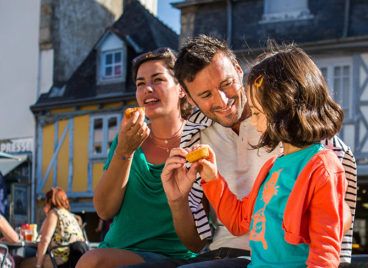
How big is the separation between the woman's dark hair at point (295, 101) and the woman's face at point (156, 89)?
2.77 feet

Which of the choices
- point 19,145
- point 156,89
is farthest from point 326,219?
point 19,145

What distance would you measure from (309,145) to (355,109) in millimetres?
11099

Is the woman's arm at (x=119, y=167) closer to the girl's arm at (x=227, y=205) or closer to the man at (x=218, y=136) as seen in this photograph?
the man at (x=218, y=136)

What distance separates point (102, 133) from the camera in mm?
16703

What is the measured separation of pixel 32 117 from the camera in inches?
704

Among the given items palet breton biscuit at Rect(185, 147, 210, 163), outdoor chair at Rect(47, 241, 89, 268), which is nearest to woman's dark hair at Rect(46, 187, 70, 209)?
outdoor chair at Rect(47, 241, 89, 268)

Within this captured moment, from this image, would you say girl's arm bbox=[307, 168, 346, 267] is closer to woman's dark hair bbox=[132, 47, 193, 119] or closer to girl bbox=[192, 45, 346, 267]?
girl bbox=[192, 45, 346, 267]

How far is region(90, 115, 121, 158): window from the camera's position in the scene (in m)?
16.5

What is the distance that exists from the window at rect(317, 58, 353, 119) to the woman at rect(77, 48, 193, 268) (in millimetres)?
10298

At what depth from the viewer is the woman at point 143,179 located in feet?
8.19

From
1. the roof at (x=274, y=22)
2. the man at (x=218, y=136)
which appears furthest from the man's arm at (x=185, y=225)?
the roof at (x=274, y=22)

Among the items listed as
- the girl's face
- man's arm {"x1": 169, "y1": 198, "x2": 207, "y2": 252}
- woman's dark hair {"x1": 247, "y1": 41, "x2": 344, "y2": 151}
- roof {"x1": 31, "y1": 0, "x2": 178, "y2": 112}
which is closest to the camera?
woman's dark hair {"x1": 247, "y1": 41, "x2": 344, "y2": 151}

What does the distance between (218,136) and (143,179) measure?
1.29 ft

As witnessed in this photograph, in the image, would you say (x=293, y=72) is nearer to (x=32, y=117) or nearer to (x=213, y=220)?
(x=213, y=220)
